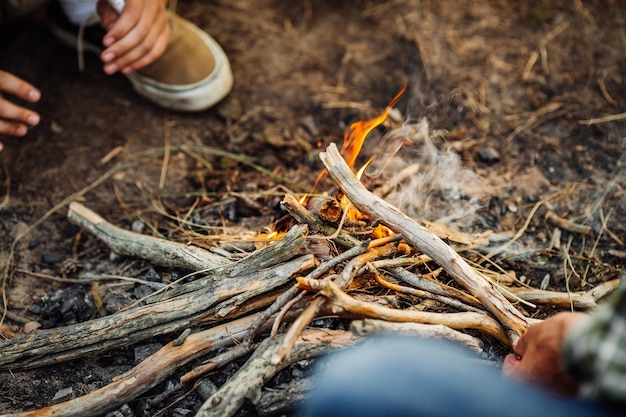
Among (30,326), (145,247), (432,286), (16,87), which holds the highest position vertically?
(16,87)

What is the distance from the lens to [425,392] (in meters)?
1.16

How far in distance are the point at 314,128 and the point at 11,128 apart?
5.14ft

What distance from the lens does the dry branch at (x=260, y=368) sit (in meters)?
1.69

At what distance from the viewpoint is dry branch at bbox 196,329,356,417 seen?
1689 mm

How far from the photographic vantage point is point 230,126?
10.2 ft

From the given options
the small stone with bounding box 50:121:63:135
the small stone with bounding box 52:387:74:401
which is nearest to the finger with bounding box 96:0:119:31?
the small stone with bounding box 50:121:63:135

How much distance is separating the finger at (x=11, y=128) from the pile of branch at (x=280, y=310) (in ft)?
3.50

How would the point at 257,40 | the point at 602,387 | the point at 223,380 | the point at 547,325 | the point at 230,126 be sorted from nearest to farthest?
the point at 602,387 < the point at 547,325 < the point at 223,380 < the point at 230,126 < the point at 257,40

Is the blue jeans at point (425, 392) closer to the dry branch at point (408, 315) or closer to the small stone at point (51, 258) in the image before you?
the dry branch at point (408, 315)

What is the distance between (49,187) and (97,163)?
275 millimetres

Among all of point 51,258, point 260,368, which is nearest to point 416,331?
point 260,368

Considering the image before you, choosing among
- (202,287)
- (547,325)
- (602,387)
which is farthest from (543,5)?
(602,387)

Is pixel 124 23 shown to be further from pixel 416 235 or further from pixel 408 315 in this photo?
pixel 408 315

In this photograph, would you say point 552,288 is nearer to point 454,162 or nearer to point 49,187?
point 454,162
